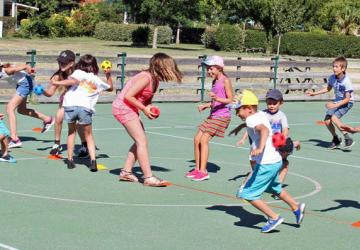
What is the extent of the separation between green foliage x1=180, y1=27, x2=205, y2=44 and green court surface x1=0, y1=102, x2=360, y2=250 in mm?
64474

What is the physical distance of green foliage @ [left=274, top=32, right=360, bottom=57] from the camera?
60938mm

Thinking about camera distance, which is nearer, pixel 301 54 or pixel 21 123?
pixel 21 123

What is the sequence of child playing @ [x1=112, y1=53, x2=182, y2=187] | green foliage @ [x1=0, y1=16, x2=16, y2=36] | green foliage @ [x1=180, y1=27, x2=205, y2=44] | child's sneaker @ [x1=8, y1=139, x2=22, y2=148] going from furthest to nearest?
1. green foliage @ [x1=180, y1=27, x2=205, y2=44]
2. green foliage @ [x1=0, y1=16, x2=16, y2=36]
3. child's sneaker @ [x1=8, y1=139, x2=22, y2=148]
4. child playing @ [x1=112, y1=53, x2=182, y2=187]

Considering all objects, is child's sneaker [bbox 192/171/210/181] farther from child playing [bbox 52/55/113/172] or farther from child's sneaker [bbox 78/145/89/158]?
child's sneaker [bbox 78/145/89/158]

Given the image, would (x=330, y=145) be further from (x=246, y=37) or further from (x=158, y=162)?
(x=246, y=37)

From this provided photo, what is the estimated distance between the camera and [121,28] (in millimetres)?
73438

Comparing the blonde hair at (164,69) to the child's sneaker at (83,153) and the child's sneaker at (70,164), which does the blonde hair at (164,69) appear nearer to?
the child's sneaker at (70,164)

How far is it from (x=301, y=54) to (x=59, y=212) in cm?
5479

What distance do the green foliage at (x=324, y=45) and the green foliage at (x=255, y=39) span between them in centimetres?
362

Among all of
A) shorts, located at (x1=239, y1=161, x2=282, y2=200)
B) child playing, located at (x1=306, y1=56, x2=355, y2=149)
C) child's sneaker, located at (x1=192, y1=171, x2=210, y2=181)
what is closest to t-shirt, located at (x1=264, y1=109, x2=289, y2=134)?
shorts, located at (x1=239, y1=161, x2=282, y2=200)

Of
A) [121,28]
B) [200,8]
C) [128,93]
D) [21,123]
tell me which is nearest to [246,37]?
[200,8]

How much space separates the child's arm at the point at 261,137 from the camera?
779 centimetres

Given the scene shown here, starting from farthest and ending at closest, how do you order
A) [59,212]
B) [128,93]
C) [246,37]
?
1. [246,37]
2. [128,93]
3. [59,212]

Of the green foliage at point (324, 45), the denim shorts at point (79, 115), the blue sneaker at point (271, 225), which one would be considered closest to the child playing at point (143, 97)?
the denim shorts at point (79, 115)
